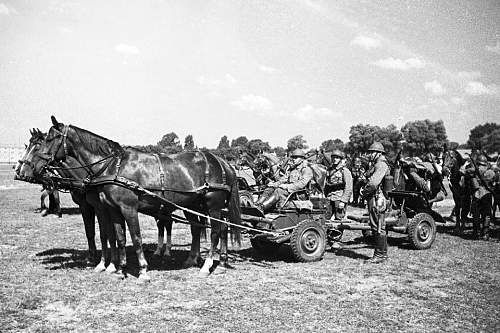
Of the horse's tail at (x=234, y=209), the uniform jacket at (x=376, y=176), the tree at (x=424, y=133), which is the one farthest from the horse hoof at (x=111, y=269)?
the tree at (x=424, y=133)

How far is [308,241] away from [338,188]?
14.0ft

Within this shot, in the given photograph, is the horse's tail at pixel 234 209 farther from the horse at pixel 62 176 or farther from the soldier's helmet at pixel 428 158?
the soldier's helmet at pixel 428 158

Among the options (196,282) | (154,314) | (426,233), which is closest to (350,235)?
(426,233)

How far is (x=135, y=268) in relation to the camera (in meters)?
8.07

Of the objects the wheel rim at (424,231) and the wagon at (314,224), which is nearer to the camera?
the wagon at (314,224)

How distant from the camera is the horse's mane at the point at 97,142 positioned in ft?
24.5

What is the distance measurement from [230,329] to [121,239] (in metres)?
3.17

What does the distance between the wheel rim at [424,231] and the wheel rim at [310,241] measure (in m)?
2.87

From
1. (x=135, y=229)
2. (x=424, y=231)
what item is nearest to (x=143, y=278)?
(x=135, y=229)

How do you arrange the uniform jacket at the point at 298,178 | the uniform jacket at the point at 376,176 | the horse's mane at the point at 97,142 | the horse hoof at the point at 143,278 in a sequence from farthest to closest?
the uniform jacket at the point at 298,178
the uniform jacket at the point at 376,176
the horse's mane at the point at 97,142
the horse hoof at the point at 143,278

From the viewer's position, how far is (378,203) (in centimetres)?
878

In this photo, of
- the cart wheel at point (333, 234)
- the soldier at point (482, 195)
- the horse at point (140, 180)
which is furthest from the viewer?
the soldier at point (482, 195)

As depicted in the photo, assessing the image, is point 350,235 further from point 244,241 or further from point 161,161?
point 161,161

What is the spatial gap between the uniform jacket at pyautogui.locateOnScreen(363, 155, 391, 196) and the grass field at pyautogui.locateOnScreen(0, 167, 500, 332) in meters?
1.53
